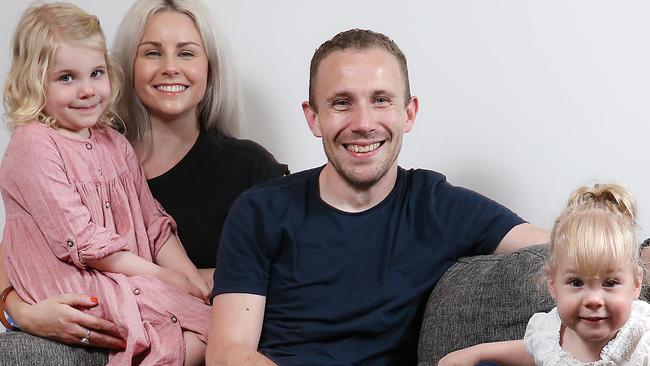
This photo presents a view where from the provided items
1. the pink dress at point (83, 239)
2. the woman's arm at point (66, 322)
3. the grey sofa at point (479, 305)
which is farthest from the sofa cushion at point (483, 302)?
the woman's arm at point (66, 322)

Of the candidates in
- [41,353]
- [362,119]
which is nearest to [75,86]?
[41,353]

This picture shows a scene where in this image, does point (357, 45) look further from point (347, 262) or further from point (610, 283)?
point (610, 283)

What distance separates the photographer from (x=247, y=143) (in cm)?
302

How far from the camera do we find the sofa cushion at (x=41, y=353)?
238 centimetres

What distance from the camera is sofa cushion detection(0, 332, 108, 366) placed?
238 centimetres

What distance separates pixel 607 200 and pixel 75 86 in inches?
52.2

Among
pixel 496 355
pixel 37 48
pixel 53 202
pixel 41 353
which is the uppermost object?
pixel 37 48

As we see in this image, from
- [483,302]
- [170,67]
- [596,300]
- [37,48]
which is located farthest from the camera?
[170,67]

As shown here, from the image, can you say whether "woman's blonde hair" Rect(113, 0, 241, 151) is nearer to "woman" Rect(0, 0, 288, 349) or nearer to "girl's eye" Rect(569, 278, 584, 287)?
"woman" Rect(0, 0, 288, 349)

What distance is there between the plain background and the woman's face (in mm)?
349

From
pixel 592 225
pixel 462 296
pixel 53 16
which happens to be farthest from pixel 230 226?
pixel 592 225

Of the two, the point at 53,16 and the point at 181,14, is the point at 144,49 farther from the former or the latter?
the point at 53,16

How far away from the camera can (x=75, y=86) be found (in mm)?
2588

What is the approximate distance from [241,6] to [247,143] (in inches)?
20.0
